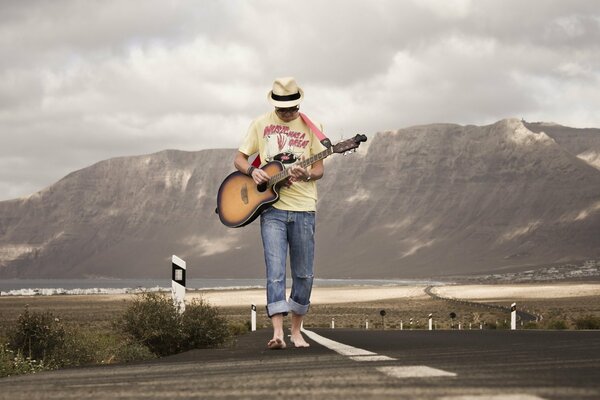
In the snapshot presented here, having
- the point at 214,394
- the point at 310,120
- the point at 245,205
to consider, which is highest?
the point at 310,120

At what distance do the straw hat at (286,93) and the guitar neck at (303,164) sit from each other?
62 cm

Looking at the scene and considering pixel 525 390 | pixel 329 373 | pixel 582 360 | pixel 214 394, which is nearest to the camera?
pixel 525 390

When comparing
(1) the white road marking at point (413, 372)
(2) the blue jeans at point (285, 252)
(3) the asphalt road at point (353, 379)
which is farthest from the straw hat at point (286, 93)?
(1) the white road marking at point (413, 372)

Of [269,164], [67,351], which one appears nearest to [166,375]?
[269,164]

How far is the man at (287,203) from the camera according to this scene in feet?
31.8

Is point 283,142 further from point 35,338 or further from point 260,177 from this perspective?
point 35,338

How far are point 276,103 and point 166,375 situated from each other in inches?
167

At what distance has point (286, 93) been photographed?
998cm

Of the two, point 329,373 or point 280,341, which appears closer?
point 329,373

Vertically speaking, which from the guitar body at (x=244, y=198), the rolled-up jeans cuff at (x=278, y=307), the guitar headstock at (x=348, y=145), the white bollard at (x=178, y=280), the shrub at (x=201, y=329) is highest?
the guitar headstock at (x=348, y=145)

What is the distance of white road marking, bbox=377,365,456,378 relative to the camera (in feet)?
17.3

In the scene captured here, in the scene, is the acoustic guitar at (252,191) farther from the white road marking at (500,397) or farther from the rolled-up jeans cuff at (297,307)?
the white road marking at (500,397)

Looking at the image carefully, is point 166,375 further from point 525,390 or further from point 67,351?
point 67,351

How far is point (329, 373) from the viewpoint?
223 inches
